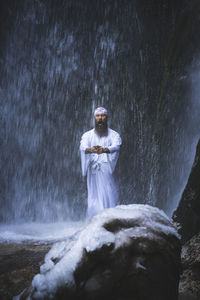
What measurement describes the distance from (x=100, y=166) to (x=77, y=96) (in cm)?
457

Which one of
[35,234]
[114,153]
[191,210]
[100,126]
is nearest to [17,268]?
[191,210]

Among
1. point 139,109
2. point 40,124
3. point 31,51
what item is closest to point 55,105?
point 40,124

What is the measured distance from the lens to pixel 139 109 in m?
7.80

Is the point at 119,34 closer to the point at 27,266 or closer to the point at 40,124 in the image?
the point at 40,124

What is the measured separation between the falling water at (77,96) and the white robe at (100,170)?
2853mm

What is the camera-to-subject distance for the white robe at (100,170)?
4469 millimetres

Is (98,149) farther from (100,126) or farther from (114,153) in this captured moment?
Answer: (100,126)

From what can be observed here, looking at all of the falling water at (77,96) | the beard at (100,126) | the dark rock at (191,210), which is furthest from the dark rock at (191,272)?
the falling water at (77,96)

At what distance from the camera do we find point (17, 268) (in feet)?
8.25

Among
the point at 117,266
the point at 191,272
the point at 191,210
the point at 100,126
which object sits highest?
the point at 100,126

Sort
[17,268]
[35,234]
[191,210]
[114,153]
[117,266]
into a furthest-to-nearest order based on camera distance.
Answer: [35,234]
[114,153]
[191,210]
[17,268]
[117,266]

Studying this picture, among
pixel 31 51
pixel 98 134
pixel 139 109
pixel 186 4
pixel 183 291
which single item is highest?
pixel 186 4

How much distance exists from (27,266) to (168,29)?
7.35 m

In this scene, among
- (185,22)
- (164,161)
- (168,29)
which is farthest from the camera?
(168,29)
